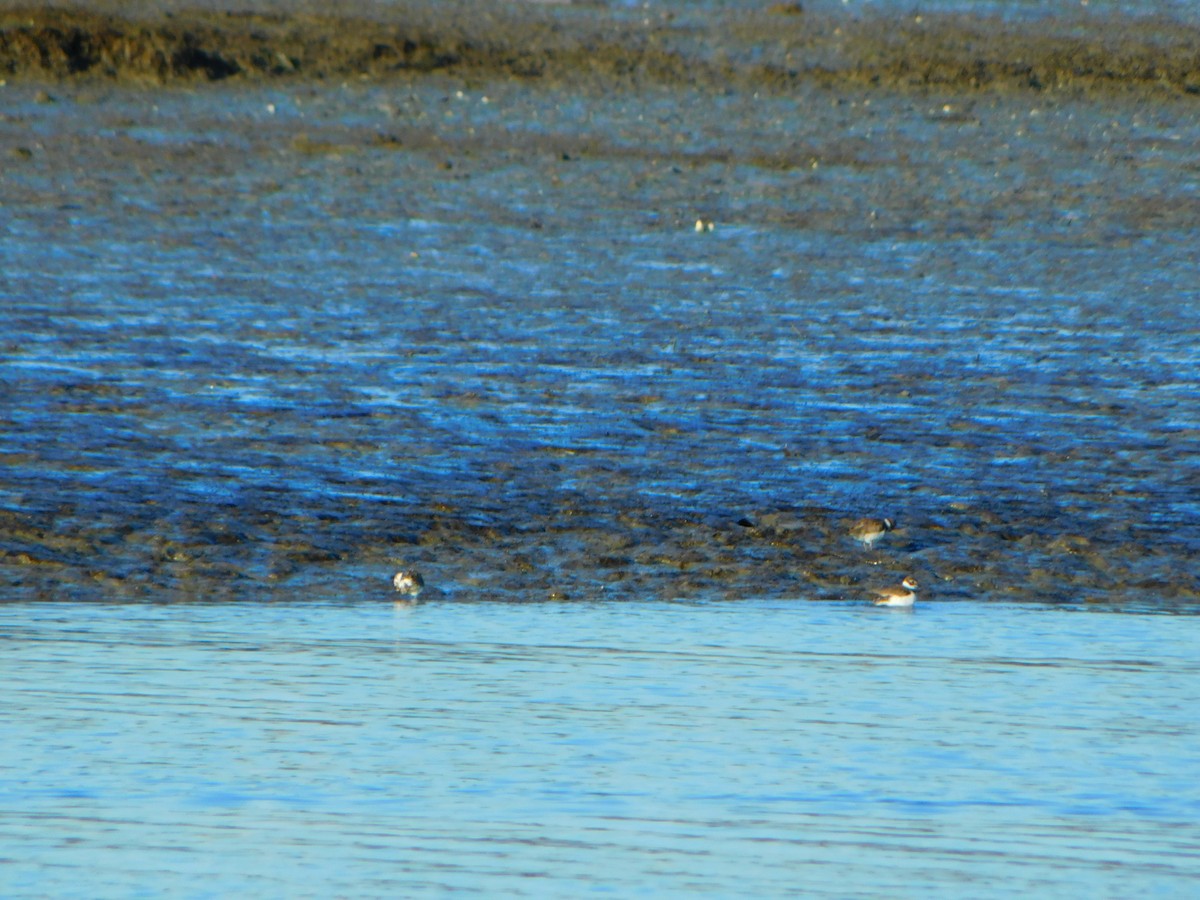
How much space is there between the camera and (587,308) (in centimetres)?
1205

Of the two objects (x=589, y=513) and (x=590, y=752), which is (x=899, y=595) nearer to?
(x=589, y=513)

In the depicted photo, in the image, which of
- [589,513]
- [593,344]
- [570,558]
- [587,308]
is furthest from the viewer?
[587,308]

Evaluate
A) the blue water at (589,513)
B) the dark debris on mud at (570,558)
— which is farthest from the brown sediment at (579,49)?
the dark debris on mud at (570,558)

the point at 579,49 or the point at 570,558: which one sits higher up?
the point at 579,49

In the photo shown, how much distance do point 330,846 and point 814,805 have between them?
1.05 metres

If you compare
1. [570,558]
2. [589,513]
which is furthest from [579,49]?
[570,558]

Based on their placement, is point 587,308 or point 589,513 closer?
A: point 589,513

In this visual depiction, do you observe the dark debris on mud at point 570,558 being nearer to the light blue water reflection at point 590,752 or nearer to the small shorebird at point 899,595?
the small shorebird at point 899,595

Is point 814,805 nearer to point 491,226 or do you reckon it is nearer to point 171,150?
point 491,226

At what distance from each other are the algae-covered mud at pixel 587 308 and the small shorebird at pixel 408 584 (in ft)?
0.32

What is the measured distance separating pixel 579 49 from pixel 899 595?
46.9ft

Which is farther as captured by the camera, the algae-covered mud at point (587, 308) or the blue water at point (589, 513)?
the algae-covered mud at point (587, 308)

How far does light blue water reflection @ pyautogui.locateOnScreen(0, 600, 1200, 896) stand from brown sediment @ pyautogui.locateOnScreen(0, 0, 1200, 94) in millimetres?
12846

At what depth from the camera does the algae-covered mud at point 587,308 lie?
7812 millimetres
